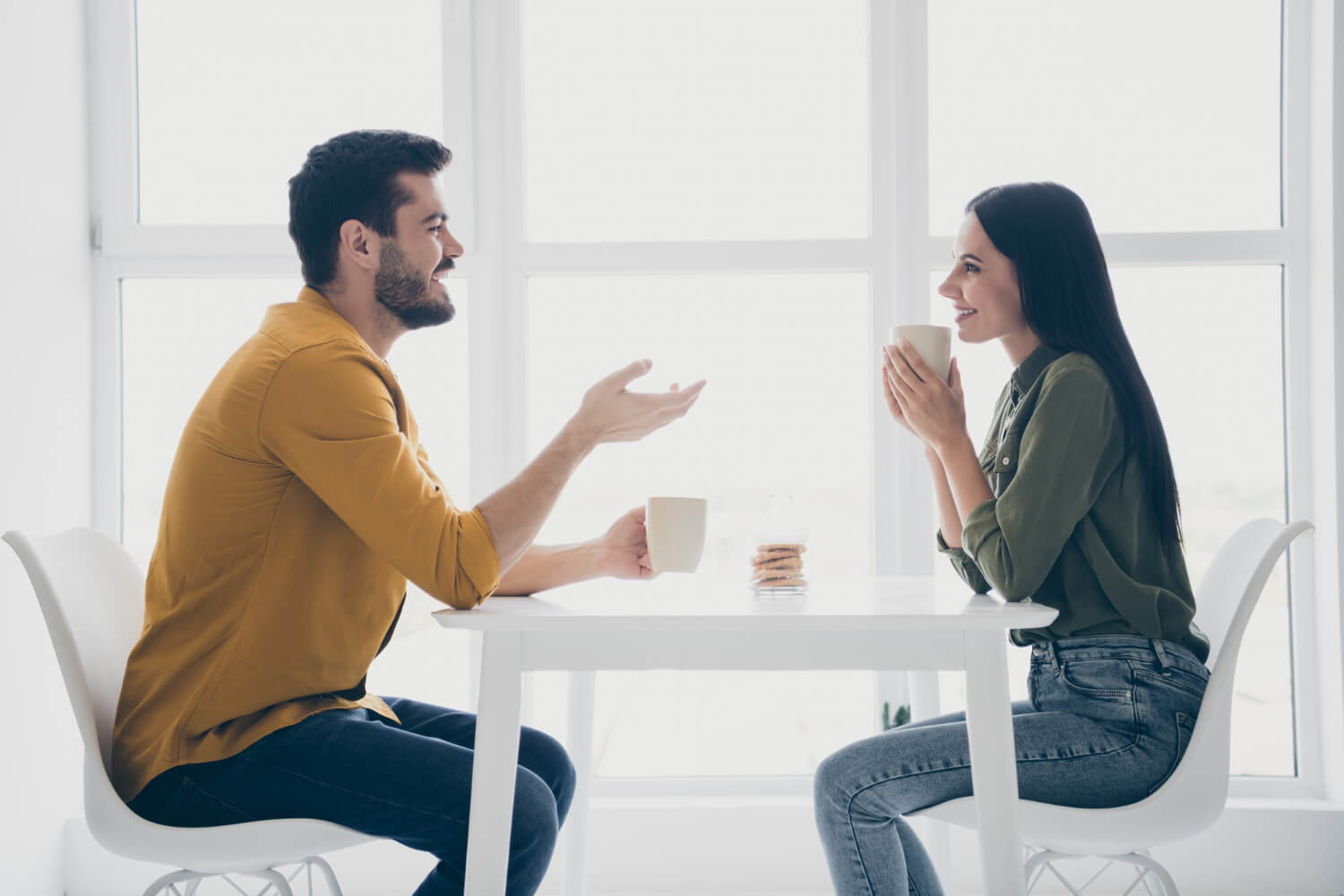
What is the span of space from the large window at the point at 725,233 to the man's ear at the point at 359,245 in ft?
2.99

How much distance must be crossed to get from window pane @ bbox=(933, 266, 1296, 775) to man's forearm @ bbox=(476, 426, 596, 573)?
1.33 meters

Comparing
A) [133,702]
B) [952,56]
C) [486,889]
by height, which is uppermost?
[952,56]

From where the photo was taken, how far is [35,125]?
86.8 inches

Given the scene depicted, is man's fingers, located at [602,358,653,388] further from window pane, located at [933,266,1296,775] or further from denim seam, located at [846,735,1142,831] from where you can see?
window pane, located at [933,266,1296,775]

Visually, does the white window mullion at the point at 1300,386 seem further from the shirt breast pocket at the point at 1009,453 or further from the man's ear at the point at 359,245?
the man's ear at the point at 359,245

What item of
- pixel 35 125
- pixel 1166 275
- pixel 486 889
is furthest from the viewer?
pixel 1166 275

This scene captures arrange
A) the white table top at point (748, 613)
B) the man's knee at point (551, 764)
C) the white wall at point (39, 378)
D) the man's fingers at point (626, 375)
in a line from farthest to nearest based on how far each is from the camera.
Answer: the white wall at point (39, 378)
the man's knee at point (551, 764)
the man's fingers at point (626, 375)
the white table top at point (748, 613)

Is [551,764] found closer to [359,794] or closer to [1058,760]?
[359,794]

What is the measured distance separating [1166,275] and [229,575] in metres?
2.12

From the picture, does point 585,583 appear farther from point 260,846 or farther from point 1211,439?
point 1211,439

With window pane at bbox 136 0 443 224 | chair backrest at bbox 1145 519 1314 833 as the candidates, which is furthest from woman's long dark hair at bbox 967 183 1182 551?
window pane at bbox 136 0 443 224

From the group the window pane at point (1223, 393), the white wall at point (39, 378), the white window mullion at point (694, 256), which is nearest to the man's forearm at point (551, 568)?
the white window mullion at point (694, 256)

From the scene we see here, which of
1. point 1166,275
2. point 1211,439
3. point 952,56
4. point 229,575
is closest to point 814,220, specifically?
point 952,56

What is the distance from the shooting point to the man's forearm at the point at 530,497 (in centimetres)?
125
